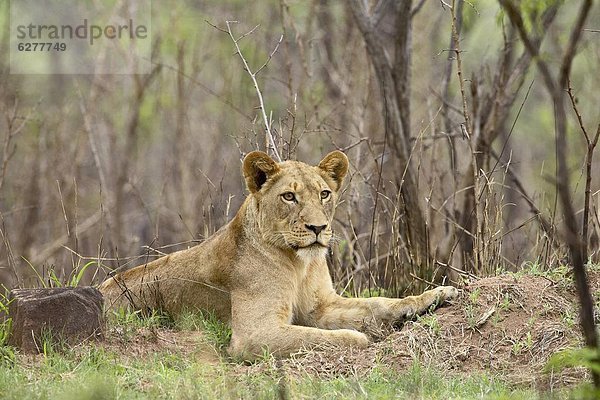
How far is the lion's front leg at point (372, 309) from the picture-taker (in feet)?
20.4

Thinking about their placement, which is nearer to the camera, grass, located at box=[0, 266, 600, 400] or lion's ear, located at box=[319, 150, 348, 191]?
grass, located at box=[0, 266, 600, 400]

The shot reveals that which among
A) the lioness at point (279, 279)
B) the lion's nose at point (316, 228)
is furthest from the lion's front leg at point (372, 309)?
the lion's nose at point (316, 228)

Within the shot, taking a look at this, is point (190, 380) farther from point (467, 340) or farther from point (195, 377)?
point (467, 340)

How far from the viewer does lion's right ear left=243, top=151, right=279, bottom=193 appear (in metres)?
6.32

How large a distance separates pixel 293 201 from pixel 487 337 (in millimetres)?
1375

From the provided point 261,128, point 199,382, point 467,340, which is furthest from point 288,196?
point 261,128

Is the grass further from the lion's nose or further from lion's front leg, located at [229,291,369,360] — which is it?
the lion's nose

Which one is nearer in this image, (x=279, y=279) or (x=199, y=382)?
(x=199, y=382)

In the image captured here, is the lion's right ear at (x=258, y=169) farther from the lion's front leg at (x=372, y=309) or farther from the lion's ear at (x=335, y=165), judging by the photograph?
the lion's front leg at (x=372, y=309)

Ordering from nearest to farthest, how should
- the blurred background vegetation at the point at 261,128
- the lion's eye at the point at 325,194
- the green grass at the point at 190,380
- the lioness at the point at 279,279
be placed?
the green grass at the point at 190,380, the lioness at the point at 279,279, the lion's eye at the point at 325,194, the blurred background vegetation at the point at 261,128

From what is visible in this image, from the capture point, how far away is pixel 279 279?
623 cm

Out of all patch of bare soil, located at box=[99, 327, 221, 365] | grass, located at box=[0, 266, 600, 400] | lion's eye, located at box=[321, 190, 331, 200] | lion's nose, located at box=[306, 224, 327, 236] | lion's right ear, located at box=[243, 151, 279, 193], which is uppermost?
lion's right ear, located at box=[243, 151, 279, 193]

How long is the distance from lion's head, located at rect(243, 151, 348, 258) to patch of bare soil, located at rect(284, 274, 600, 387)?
690mm

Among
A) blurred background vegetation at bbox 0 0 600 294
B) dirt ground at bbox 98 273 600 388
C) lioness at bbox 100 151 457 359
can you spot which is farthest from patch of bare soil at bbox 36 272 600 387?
blurred background vegetation at bbox 0 0 600 294
